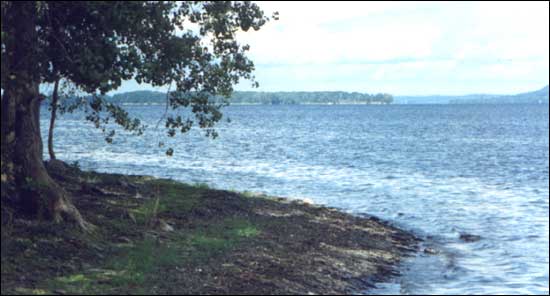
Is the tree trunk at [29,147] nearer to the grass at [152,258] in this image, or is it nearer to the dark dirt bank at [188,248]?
the dark dirt bank at [188,248]

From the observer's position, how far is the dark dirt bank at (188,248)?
16573 millimetres

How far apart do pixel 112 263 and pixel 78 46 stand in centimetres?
575

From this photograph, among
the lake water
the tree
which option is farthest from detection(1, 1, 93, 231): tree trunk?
the lake water

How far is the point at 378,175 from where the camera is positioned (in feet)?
183

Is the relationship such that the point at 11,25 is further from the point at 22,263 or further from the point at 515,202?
the point at 515,202

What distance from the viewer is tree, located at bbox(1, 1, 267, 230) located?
695 inches

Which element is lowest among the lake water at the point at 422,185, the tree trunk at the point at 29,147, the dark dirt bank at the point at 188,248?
the lake water at the point at 422,185

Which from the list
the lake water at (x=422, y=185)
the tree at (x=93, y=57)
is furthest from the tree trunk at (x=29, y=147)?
the lake water at (x=422, y=185)

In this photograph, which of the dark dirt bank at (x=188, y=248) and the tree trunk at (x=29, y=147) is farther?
the tree trunk at (x=29, y=147)

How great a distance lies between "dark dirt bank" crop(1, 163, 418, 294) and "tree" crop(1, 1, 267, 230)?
4.77ft

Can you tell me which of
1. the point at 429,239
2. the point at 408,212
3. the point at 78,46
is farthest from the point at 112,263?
the point at 408,212

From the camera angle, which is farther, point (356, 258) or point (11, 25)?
point (356, 258)

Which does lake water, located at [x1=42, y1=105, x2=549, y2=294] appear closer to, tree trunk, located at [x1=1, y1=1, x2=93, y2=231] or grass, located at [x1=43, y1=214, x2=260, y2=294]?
grass, located at [x1=43, y1=214, x2=260, y2=294]

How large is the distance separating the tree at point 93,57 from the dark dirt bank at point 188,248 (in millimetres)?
1454
